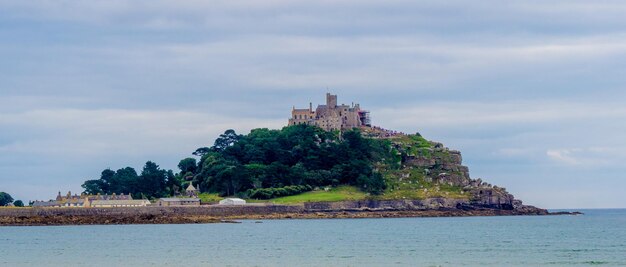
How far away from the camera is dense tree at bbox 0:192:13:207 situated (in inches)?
5669

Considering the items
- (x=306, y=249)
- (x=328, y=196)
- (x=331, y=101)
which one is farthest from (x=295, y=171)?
(x=306, y=249)

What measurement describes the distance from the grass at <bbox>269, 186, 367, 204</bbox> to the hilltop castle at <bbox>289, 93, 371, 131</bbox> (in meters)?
27.1

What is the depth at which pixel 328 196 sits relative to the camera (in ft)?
432

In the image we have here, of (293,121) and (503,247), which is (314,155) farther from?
(503,247)

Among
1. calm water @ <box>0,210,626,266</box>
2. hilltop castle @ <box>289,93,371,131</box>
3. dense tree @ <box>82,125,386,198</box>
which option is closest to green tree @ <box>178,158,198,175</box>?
dense tree @ <box>82,125,386,198</box>

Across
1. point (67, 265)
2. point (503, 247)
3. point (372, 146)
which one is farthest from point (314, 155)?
point (67, 265)

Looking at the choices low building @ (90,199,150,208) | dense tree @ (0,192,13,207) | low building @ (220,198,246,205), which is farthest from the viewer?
dense tree @ (0,192,13,207)

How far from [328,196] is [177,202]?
21.8 meters

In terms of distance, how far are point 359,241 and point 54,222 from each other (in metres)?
47.6

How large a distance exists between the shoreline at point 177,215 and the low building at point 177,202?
15.0 feet

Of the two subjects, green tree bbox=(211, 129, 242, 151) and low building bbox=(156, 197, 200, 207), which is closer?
low building bbox=(156, 197, 200, 207)

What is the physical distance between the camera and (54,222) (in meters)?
104

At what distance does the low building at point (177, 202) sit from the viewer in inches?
4786

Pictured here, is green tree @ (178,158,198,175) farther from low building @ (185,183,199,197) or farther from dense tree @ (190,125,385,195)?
low building @ (185,183,199,197)
